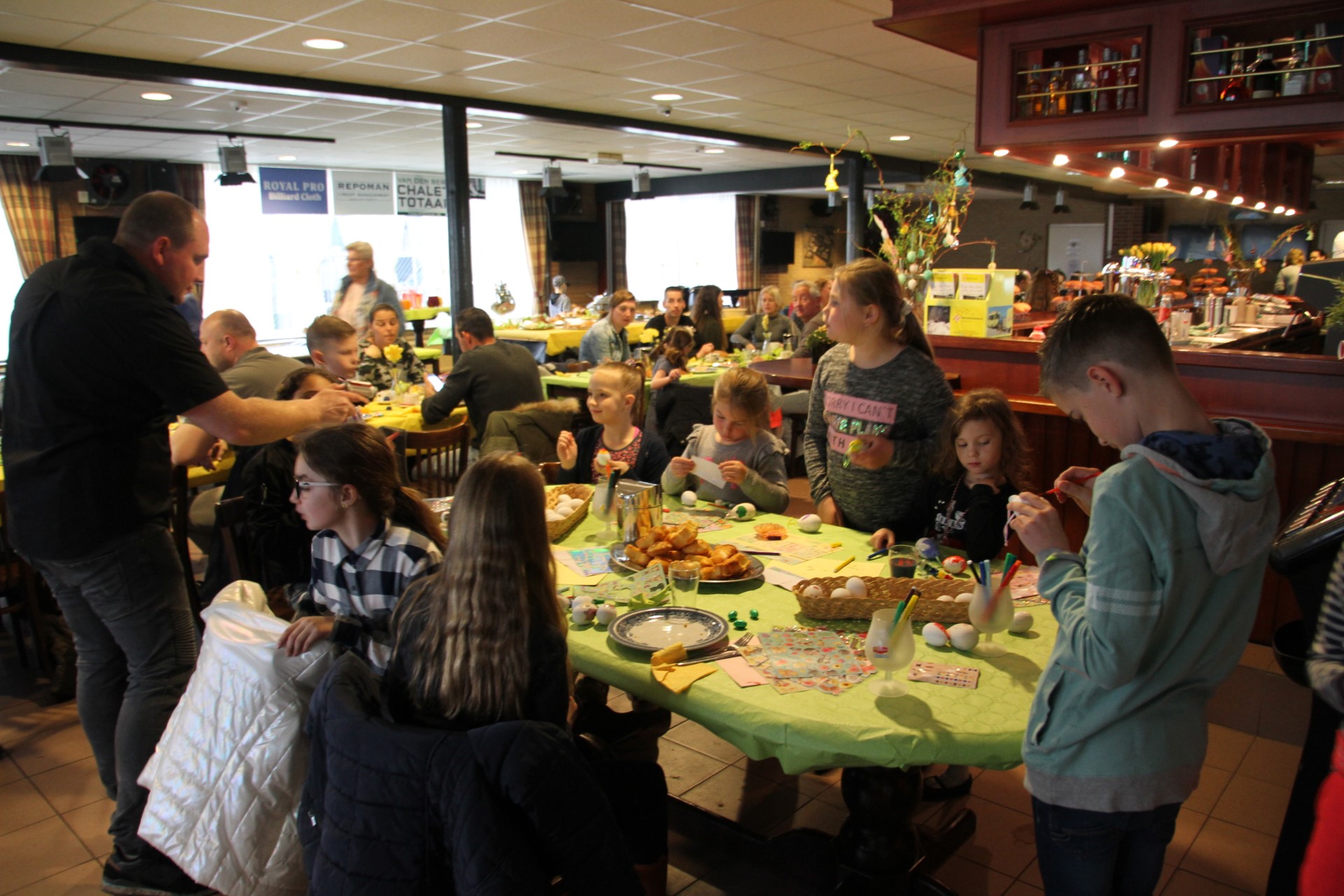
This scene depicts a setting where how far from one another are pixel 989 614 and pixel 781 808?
46.4 inches

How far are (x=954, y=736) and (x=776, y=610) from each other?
2.10 feet

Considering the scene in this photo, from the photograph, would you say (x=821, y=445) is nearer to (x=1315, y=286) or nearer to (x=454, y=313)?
(x=454, y=313)

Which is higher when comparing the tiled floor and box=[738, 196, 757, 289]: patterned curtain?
box=[738, 196, 757, 289]: patterned curtain

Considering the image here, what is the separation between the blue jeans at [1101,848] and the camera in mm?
1426

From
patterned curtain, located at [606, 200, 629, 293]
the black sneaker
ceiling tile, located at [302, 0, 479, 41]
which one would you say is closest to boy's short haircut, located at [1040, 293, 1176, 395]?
the black sneaker

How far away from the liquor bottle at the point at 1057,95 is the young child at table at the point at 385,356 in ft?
13.0

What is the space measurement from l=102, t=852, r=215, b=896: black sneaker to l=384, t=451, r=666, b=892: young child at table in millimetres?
1140

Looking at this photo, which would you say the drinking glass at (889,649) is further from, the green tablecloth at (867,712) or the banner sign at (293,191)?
the banner sign at (293,191)

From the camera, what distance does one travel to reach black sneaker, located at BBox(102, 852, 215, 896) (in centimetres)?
231

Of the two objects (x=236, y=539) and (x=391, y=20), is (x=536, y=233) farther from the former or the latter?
(x=236, y=539)

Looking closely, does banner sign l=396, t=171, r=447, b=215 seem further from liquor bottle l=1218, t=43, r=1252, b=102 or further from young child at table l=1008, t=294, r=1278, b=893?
young child at table l=1008, t=294, r=1278, b=893

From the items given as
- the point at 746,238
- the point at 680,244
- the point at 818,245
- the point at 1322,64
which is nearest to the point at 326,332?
the point at 1322,64

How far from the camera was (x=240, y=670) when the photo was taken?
1926mm

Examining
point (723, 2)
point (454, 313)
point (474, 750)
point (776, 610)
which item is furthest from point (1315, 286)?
point (474, 750)
